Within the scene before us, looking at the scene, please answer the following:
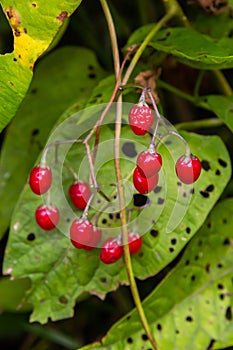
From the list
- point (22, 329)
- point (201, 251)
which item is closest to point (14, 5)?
point (201, 251)

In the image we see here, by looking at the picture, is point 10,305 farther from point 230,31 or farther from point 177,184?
point 230,31

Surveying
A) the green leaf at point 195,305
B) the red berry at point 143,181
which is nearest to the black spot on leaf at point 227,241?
the green leaf at point 195,305

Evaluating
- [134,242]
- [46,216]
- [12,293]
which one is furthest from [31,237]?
[12,293]

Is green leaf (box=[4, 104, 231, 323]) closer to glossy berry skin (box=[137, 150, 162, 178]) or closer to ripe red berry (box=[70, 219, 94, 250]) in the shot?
ripe red berry (box=[70, 219, 94, 250])

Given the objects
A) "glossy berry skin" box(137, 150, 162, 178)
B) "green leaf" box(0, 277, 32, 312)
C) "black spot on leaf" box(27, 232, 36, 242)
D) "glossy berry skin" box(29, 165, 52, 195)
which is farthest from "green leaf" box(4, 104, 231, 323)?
"green leaf" box(0, 277, 32, 312)

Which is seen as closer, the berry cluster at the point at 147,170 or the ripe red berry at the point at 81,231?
the berry cluster at the point at 147,170

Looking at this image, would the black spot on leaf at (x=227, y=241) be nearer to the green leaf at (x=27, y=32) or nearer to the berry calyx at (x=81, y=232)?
the berry calyx at (x=81, y=232)
